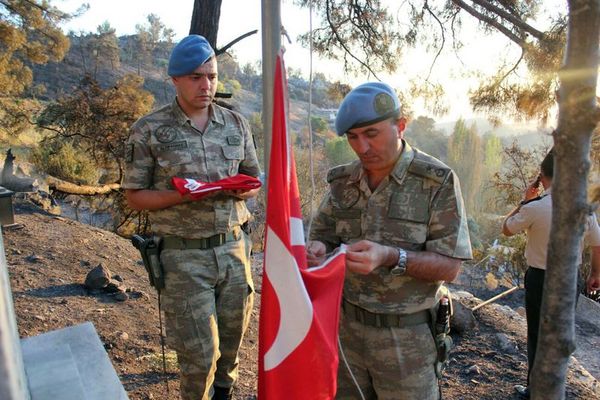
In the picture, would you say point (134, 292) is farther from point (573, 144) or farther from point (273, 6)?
point (573, 144)

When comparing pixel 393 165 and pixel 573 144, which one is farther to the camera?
pixel 393 165

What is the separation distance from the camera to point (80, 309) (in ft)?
13.3

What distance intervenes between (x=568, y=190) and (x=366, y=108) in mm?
708

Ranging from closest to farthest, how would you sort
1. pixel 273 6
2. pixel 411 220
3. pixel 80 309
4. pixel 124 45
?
1. pixel 273 6
2. pixel 411 220
3. pixel 80 309
4. pixel 124 45

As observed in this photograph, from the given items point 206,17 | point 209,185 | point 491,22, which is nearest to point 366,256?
point 209,185

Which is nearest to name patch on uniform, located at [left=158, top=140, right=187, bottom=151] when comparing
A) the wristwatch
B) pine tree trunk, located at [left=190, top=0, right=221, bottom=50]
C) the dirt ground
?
the wristwatch

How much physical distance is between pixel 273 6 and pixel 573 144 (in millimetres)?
962

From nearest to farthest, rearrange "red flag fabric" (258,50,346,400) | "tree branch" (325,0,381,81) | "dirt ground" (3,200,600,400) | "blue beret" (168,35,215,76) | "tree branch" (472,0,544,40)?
1. "red flag fabric" (258,50,346,400)
2. "blue beret" (168,35,215,76)
3. "dirt ground" (3,200,600,400)
4. "tree branch" (472,0,544,40)
5. "tree branch" (325,0,381,81)

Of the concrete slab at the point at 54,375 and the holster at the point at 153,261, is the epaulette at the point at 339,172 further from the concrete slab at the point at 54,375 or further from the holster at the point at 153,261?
the concrete slab at the point at 54,375

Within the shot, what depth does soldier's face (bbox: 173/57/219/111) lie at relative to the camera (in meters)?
2.38

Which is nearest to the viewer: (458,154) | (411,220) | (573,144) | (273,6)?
(573,144)

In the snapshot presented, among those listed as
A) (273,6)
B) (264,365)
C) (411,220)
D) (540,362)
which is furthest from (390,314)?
(273,6)

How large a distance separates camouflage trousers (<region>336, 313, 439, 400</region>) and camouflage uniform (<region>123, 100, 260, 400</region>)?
83 centimetres

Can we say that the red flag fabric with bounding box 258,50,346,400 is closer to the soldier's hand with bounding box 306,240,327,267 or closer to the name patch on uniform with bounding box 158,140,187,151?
the soldier's hand with bounding box 306,240,327,267
